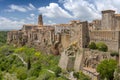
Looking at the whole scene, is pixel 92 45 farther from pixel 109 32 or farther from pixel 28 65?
pixel 28 65

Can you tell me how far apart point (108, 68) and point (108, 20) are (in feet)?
39.2

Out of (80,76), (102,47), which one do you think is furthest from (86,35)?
(80,76)

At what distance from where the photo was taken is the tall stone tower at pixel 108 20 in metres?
30.4

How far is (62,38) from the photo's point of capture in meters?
32.7

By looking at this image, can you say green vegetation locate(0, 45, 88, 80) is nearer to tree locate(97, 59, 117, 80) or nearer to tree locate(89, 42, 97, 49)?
tree locate(97, 59, 117, 80)

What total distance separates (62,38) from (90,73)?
36.0 ft

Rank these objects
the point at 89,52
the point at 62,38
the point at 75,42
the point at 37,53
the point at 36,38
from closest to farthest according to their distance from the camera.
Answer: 1. the point at 89,52
2. the point at 75,42
3. the point at 62,38
4. the point at 37,53
5. the point at 36,38

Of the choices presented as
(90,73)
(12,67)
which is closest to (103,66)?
(90,73)

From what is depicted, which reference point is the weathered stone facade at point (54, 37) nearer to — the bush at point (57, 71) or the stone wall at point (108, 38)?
the stone wall at point (108, 38)

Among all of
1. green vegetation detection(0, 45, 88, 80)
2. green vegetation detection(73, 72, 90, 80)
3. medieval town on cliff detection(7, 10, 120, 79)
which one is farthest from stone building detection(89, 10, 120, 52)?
green vegetation detection(0, 45, 88, 80)

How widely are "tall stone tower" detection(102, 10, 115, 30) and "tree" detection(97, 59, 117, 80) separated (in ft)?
33.8

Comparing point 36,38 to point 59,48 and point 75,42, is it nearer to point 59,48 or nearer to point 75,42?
point 59,48

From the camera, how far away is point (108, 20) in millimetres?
31078

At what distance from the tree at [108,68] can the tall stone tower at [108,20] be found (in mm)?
10300
